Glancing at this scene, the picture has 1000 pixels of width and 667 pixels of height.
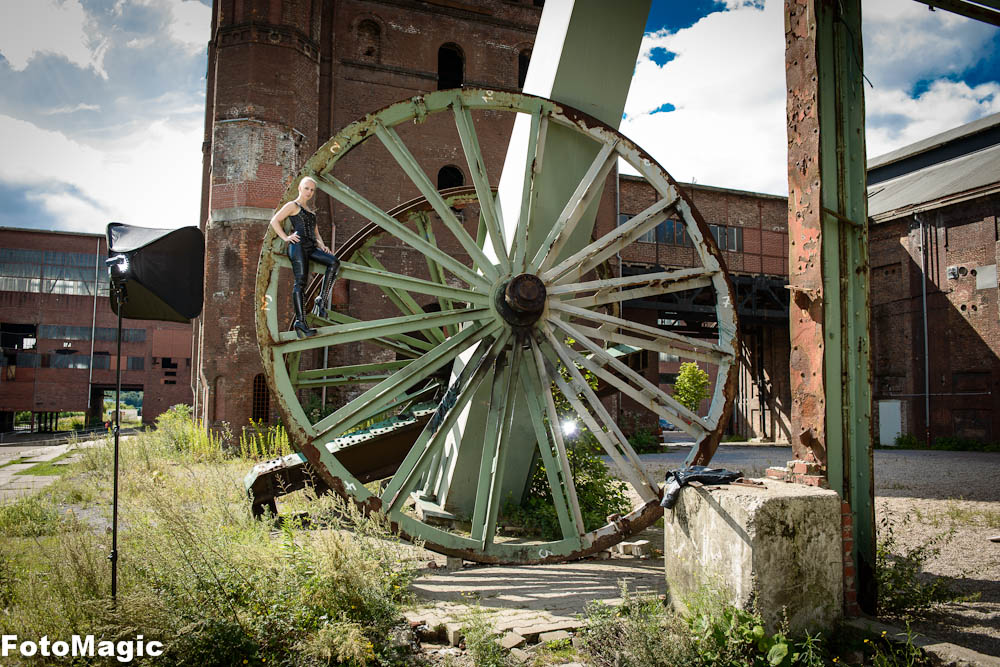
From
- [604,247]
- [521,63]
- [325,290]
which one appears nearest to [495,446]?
[325,290]

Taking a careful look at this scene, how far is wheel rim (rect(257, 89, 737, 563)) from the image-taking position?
5.23 meters

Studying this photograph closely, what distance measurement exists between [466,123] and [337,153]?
1.18 meters

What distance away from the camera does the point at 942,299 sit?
21.5 m

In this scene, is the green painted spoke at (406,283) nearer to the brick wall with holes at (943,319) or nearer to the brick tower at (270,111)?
the brick tower at (270,111)

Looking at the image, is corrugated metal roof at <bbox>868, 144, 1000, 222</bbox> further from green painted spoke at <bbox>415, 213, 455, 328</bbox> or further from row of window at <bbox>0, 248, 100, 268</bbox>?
row of window at <bbox>0, 248, 100, 268</bbox>

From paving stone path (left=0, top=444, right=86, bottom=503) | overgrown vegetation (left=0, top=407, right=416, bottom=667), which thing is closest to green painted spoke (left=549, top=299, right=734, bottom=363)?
overgrown vegetation (left=0, top=407, right=416, bottom=667)

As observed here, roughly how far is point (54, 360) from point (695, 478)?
38.7 meters

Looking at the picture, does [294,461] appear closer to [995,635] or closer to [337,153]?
[337,153]

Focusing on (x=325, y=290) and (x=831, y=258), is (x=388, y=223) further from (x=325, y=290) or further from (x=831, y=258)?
(x=831, y=258)

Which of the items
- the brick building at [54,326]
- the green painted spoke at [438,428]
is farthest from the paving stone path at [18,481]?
the brick building at [54,326]

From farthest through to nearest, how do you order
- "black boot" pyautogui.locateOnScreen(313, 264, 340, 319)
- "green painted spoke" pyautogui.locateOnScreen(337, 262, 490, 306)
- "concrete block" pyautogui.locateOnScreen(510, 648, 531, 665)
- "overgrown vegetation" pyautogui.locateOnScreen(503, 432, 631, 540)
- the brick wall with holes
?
1. the brick wall with holes
2. "overgrown vegetation" pyautogui.locateOnScreen(503, 432, 631, 540)
3. "green painted spoke" pyautogui.locateOnScreen(337, 262, 490, 306)
4. "black boot" pyautogui.locateOnScreen(313, 264, 340, 319)
5. "concrete block" pyautogui.locateOnScreen(510, 648, 531, 665)

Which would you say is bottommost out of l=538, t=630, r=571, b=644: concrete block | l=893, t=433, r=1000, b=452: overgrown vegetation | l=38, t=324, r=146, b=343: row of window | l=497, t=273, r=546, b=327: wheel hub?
l=893, t=433, r=1000, b=452: overgrown vegetation

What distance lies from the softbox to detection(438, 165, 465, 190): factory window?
14086 mm

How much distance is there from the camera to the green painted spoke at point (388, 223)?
566cm
